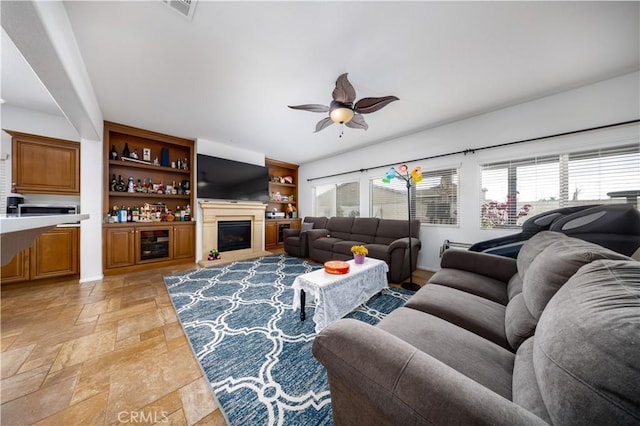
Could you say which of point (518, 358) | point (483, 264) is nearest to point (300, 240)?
point (483, 264)

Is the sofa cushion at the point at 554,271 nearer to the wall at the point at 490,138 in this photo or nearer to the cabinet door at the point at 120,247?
the wall at the point at 490,138

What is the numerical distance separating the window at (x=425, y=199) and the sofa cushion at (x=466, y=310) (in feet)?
7.48

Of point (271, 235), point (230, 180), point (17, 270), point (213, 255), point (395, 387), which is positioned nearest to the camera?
point (395, 387)

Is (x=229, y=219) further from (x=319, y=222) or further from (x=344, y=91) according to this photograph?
(x=344, y=91)

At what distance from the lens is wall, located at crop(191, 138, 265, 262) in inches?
162

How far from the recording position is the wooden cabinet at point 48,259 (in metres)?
2.64

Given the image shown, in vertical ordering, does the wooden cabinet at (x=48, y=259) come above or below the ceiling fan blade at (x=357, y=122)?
below

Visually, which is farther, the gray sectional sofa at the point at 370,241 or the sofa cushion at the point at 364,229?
the sofa cushion at the point at 364,229

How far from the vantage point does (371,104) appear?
2184 mm

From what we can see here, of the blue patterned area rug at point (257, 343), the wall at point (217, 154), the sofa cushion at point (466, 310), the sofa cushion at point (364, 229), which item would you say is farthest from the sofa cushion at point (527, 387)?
the wall at point (217, 154)

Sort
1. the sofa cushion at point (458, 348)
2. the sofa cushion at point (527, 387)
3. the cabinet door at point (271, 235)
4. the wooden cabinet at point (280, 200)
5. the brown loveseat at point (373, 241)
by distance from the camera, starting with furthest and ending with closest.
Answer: the wooden cabinet at point (280, 200) → the cabinet door at point (271, 235) → the brown loveseat at point (373, 241) → the sofa cushion at point (458, 348) → the sofa cushion at point (527, 387)

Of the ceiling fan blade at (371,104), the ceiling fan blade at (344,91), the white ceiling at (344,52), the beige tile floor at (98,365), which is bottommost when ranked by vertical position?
the beige tile floor at (98,365)

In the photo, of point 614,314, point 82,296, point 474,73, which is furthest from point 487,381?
point 82,296

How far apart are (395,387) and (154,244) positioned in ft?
14.9
